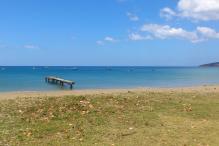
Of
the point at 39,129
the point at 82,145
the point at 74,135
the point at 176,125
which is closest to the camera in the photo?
the point at 82,145

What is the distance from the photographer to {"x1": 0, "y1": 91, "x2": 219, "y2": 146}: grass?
11.2 m

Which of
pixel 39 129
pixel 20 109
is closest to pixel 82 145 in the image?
pixel 39 129

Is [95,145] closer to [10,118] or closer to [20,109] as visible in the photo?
[10,118]

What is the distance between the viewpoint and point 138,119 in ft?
47.5

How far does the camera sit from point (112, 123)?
13703 millimetres

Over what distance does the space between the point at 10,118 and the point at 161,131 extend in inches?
234

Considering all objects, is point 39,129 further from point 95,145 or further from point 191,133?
point 191,133

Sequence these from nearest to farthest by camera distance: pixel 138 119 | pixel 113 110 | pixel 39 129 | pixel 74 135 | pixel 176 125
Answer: pixel 74 135, pixel 39 129, pixel 176 125, pixel 138 119, pixel 113 110

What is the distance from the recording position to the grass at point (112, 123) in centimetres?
1123

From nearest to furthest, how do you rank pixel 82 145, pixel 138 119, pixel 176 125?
pixel 82 145 → pixel 176 125 → pixel 138 119

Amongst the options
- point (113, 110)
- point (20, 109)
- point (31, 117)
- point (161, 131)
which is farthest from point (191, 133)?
point (20, 109)

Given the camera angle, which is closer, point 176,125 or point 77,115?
point 176,125

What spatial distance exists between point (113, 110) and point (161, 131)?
4.28 meters

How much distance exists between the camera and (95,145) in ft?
35.0
